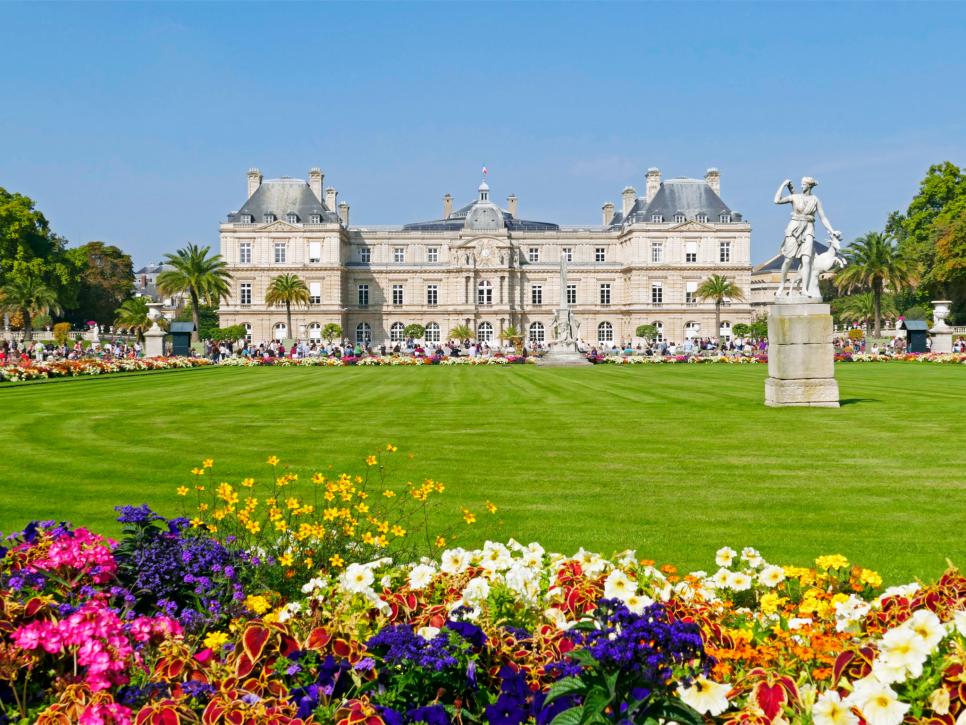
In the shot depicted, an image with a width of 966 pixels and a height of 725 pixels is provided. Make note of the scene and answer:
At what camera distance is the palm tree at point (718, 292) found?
7738 centimetres

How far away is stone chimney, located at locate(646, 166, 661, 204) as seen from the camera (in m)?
89.1

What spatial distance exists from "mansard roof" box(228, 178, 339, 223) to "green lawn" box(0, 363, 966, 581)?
66.4 meters

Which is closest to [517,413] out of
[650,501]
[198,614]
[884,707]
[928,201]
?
[650,501]

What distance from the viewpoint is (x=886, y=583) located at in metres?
5.89

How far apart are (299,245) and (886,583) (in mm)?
82649

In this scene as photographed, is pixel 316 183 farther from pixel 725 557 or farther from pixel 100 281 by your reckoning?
pixel 725 557

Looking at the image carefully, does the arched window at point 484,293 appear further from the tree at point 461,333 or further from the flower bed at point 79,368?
the flower bed at point 79,368

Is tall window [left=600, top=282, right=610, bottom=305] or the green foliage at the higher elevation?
tall window [left=600, top=282, right=610, bottom=305]

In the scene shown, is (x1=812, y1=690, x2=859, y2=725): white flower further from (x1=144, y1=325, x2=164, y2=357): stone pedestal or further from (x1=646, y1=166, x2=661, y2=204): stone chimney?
(x1=646, y1=166, x2=661, y2=204): stone chimney

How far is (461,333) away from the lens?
84.4m

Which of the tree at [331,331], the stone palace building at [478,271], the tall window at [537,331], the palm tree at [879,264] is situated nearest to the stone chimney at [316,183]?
the stone palace building at [478,271]

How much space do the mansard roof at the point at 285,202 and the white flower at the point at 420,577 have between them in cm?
8313

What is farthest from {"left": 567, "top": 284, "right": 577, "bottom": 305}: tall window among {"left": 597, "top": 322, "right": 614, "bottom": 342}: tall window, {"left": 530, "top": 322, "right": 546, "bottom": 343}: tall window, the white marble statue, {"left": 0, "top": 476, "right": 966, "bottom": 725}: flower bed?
{"left": 0, "top": 476, "right": 966, "bottom": 725}: flower bed

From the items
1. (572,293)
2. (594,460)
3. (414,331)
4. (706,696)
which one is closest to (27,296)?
(414,331)
